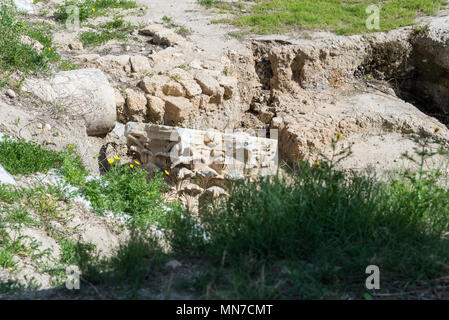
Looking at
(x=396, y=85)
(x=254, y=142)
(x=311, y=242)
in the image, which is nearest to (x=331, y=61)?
(x=396, y=85)

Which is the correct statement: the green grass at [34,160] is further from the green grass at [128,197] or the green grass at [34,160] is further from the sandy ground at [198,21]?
the sandy ground at [198,21]

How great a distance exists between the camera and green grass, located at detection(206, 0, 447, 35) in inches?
466

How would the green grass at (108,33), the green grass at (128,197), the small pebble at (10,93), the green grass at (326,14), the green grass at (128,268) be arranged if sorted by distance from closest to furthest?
the green grass at (128,268) < the green grass at (128,197) < the small pebble at (10,93) < the green grass at (108,33) < the green grass at (326,14)

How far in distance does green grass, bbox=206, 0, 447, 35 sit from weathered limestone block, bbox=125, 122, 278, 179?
4164 millimetres

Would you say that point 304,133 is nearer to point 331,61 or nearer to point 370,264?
point 331,61

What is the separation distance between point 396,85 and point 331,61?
183 centimetres

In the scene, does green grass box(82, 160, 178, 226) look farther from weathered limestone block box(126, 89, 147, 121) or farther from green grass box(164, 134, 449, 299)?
green grass box(164, 134, 449, 299)

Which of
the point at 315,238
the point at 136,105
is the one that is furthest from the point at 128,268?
the point at 136,105

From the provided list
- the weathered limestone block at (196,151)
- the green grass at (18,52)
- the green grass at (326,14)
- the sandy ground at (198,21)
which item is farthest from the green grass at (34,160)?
the green grass at (326,14)

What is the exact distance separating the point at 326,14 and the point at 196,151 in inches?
238

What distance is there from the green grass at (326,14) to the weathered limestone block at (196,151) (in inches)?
164

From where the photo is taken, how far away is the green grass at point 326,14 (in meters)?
11.8

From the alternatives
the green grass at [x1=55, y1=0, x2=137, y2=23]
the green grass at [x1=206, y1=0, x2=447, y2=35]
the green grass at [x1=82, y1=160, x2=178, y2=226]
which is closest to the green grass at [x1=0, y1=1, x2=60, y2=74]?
the green grass at [x1=55, y1=0, x2=137, y2=23]

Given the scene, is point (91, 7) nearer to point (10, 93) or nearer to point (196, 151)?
point (10, 93)
